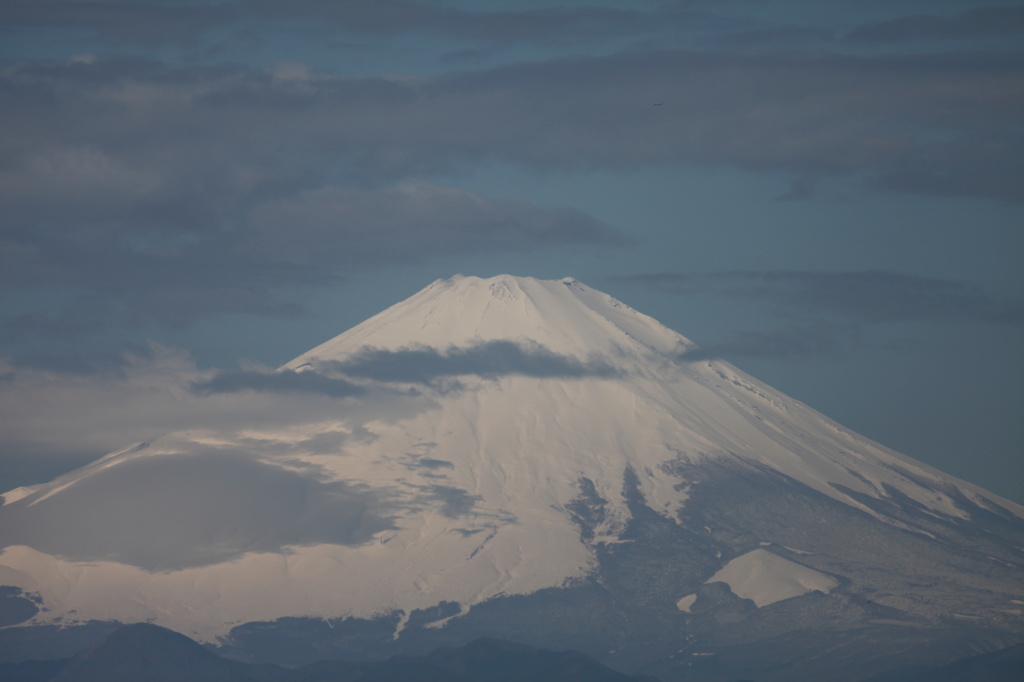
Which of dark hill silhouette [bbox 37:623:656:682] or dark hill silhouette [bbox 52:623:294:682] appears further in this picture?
dark hill silhouette [bbox 52:623:294:682]

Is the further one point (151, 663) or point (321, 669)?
point (321, 669)

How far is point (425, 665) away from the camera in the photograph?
186 meters

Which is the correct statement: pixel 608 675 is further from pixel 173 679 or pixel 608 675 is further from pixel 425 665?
pixel 173 679

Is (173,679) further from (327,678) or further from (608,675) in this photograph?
(608,675)

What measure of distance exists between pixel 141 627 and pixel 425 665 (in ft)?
120

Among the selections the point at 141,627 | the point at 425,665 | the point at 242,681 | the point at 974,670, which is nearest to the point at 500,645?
the point at 425,665

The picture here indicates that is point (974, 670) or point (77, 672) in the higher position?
point (77, 672)

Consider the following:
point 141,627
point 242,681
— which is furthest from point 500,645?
point 141,627

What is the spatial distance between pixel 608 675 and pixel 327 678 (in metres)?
34.4

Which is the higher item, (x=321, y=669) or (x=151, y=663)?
(x=151, y=663)

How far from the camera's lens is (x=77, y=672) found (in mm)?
186375

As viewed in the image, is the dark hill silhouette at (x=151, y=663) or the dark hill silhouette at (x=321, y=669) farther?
the dark hill silhouette at (x=151, y=663)

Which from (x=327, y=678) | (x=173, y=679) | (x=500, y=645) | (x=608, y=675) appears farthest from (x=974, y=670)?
(x=173, y=679)

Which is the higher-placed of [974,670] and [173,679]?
[173,679]
